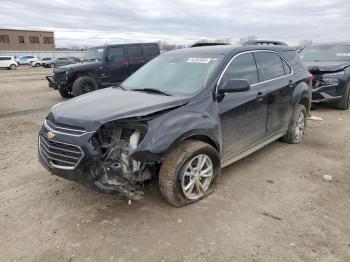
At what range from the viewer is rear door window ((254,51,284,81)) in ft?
15.6

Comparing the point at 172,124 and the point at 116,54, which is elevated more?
the point at 116,54

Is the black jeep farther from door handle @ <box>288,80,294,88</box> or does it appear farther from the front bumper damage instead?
the front bumper damage

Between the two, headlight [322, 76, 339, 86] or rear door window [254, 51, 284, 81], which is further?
headlight [322, 76, 339, 86]

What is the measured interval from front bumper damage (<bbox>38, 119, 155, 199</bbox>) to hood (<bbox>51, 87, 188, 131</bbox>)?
0.10 m

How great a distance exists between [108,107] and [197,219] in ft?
5.07

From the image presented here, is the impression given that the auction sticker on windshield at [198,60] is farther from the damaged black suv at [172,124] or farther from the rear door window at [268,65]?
the rear door window at [268,65]

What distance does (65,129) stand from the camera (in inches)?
133

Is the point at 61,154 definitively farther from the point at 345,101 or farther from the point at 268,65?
the point at 345,101

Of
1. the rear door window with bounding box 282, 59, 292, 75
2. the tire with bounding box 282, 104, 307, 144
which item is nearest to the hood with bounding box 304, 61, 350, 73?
the tire with bounding box 282, 104, 307, 144

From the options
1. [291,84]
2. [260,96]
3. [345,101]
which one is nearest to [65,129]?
[260,96]

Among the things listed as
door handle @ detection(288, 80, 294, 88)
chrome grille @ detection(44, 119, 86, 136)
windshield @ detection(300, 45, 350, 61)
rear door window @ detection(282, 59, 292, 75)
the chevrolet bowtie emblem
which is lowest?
the chevrolet bowtie emblem

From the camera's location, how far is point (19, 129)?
7391 mm

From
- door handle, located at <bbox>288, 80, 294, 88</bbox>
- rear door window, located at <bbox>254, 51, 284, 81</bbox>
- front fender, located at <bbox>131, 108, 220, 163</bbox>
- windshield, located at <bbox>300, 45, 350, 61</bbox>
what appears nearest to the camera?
front fender, located at <bbox>131, 108, 220, 163</bbox>

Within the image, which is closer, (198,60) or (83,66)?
(198,60)
